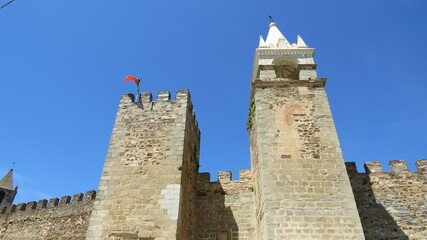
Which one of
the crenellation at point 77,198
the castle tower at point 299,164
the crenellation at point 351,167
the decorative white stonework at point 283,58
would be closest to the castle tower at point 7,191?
the crenellation at point 77,198

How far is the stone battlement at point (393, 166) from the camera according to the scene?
10.1m

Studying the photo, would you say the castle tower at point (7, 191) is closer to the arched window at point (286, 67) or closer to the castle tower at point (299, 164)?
the castle tower at point (299, 164)

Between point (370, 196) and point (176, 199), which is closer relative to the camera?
point (176, 199)

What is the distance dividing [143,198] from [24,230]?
45.0 feet

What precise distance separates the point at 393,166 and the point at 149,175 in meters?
7.88

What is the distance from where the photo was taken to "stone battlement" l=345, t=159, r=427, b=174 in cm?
1009

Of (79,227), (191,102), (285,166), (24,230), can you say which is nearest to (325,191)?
(285,166)

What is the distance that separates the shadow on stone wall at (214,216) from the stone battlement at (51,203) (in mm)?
8918

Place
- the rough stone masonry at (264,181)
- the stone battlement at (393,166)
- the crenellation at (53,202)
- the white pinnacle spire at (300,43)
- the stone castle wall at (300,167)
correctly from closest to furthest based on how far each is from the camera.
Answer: the stone castle wall at (300,167), the rough stone masonry at (264,181), the stone battlement at (393,166), the white pinnacle spire at (300,43), the crenellation at (53,202)

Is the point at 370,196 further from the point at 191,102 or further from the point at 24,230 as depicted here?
the point at 24,230

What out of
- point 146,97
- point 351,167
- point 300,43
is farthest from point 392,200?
point 146,97

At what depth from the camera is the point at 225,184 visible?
1008cm

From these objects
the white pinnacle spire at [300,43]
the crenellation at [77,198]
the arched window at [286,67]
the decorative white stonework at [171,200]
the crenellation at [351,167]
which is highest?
the white pinnacle spire at [300,43]

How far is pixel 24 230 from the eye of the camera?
17359 millimetres
